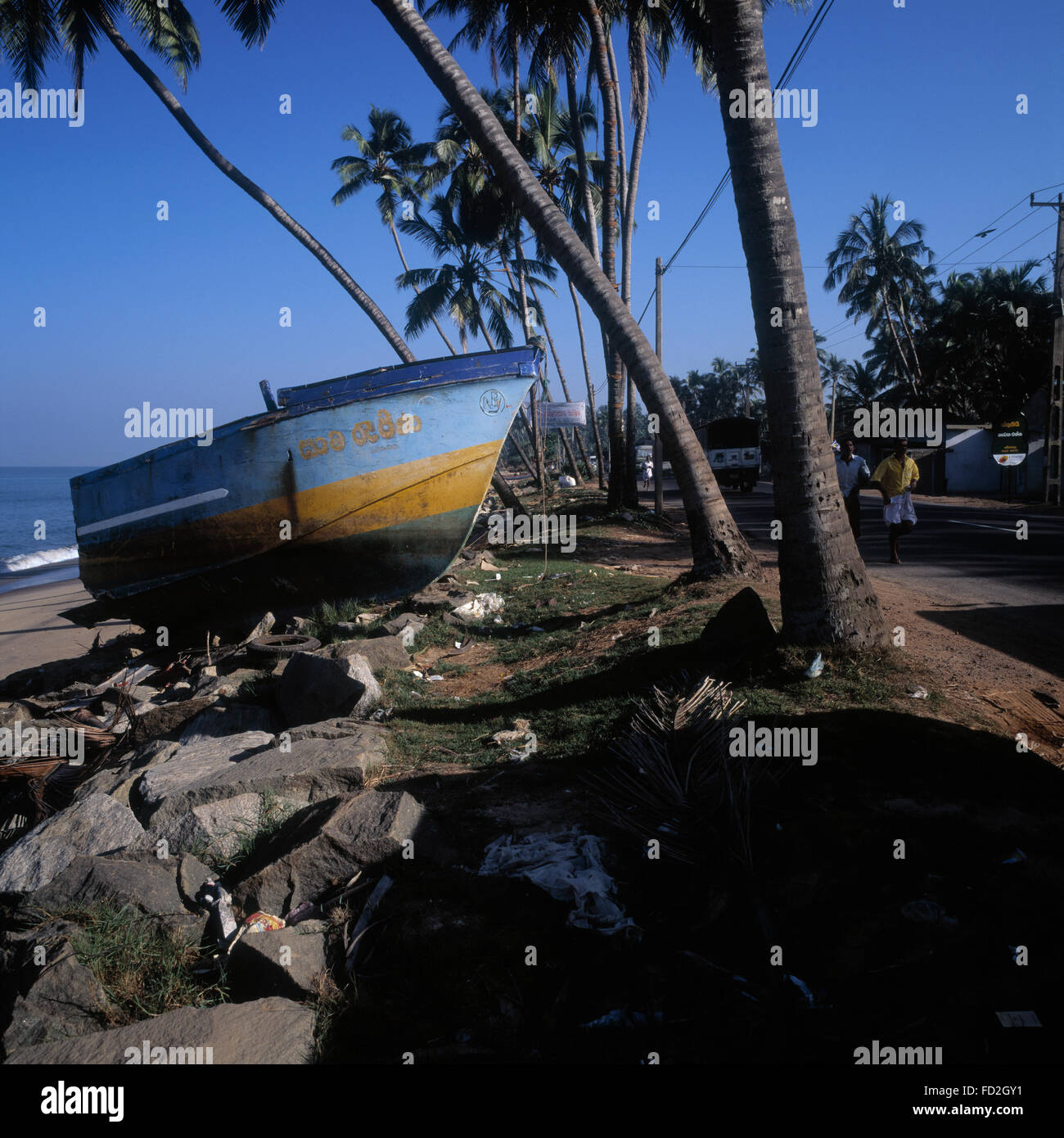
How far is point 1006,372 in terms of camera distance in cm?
3014

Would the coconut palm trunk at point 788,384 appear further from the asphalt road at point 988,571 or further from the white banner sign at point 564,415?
the white banner sign at point 564,415

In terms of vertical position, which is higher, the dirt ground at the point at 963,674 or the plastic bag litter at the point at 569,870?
the dirt ground at the point at 963,674

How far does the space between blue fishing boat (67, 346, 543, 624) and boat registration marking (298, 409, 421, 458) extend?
0.01 metres

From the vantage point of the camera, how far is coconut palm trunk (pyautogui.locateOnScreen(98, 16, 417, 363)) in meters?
13.9

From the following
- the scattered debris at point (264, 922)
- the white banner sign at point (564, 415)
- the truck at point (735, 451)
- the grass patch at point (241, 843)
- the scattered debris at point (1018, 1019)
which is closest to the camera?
the scattered debris at point (1018, 1019)

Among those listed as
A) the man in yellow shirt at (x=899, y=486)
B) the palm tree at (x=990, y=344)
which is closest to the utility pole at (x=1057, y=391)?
the palm tree at (x=990, y=344)

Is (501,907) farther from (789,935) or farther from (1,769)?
(1,769)

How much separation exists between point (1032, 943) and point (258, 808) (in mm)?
3919

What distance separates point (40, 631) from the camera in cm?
1705

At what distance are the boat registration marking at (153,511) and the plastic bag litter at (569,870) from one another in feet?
25.6

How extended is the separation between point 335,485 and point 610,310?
4.02 meters

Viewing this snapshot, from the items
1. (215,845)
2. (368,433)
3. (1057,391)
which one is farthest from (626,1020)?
(1057,391)

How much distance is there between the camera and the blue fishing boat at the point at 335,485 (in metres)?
9.38

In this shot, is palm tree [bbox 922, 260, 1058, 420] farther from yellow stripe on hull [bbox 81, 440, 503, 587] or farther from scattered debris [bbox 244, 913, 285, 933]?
scattered debris [bbox 244, 913, 285, 933]
